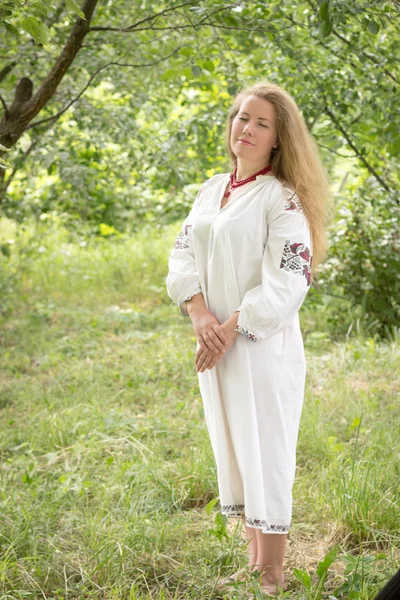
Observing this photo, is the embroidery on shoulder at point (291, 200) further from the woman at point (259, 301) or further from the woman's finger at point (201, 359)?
the woman's finger at point (201, 359)

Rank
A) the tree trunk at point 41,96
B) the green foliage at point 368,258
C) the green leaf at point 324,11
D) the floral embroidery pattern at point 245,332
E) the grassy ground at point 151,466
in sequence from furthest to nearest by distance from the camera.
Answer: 1. the green foliage at point 368,258
2. the tree trunk at point 41,96
3. the green leaf at point 324,11
4. the grassy ground at point 151,466
5. the floral embroidery pattern at point 245,332

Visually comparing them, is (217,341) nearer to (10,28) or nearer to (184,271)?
(184,271)

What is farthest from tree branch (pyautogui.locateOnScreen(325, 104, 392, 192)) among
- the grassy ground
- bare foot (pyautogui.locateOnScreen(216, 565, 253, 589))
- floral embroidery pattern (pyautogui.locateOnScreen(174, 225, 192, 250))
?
bare foot (pyautogui.locateOnScreen(216, 565, 253, 589))

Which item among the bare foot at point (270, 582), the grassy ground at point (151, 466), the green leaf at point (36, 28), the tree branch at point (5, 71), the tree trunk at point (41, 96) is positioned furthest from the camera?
the tree branch at point (5, 71)

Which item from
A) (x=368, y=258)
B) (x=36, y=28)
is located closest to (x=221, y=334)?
(x=36, y=28)

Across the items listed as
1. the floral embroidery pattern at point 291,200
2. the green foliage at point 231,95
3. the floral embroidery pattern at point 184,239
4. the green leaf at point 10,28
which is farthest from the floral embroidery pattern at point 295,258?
the green foliage at point 231,95

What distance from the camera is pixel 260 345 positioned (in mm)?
2334

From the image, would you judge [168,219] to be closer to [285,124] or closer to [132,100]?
[132,100]

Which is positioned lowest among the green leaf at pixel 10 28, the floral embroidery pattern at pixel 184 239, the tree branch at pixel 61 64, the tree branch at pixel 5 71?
the floral embroidery pattern at pixel 184 239

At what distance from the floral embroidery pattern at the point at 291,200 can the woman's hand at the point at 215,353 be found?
0.39 m

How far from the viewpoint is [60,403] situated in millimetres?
4359

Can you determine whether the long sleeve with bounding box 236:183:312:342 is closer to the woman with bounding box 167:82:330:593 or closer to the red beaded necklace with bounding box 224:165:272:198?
the woman with bounding box 167:82:330:593

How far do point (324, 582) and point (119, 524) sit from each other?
0.85 meters

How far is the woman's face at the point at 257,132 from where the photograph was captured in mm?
2420
